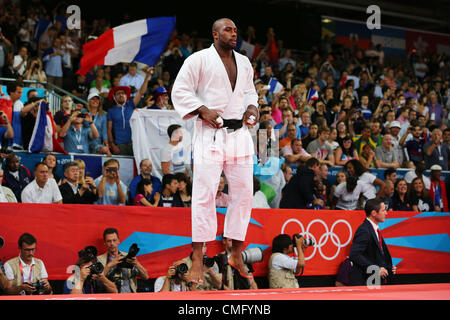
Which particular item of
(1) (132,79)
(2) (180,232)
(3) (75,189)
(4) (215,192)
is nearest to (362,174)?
(2) (180,232)

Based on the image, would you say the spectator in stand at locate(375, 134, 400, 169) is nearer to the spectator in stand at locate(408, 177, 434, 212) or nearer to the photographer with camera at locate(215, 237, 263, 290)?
the spectator in stand at locate(408, 177, 434, 212)

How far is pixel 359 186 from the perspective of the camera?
884 cm

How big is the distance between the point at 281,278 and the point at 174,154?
2.78 m

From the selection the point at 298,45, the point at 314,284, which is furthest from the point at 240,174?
the point at 298,45

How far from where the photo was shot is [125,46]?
9.66 metres

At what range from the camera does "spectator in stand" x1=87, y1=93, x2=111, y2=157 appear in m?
8.92

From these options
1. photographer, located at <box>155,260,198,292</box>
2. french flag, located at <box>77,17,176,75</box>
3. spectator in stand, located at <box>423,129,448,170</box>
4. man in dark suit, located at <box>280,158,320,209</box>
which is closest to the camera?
photographer, located at <box>155,260,198,292</box>

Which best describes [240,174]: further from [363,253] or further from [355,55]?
[355,55]

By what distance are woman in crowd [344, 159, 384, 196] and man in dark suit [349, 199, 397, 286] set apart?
273 cm

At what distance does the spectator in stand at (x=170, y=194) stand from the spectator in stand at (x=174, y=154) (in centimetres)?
86

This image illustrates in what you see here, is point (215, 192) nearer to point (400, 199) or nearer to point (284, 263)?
point (284, 263)

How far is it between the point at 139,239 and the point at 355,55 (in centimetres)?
1281

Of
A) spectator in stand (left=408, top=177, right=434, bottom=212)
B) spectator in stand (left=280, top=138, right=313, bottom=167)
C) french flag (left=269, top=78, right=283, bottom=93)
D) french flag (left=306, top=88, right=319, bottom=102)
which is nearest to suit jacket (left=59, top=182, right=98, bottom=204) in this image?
spectator in stand (left=280, top=138, right=313, bottom=167)

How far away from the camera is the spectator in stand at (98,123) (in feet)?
29.3
